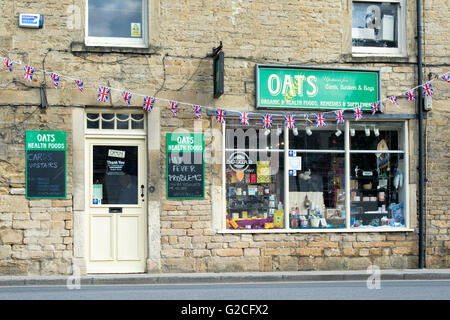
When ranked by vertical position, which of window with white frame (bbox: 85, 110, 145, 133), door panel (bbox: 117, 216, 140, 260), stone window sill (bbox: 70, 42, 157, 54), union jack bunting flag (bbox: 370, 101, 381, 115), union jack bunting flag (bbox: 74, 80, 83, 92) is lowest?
door panel (bbox: 117, 216, 140, 260)

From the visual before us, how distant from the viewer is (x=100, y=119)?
42.0 ft

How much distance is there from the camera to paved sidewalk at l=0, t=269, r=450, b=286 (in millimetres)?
11758

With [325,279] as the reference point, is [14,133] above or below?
above

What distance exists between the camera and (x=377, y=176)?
13.7 meters

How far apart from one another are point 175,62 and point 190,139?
4.75ft

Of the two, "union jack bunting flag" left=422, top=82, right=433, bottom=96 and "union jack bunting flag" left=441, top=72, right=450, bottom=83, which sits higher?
"union jack bunting flag" left=441, top=72, right=450, bottom=83

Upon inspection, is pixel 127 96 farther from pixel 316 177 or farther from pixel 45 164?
pixel 316 177

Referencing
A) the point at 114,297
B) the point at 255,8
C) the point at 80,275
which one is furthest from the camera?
the point at 255,8

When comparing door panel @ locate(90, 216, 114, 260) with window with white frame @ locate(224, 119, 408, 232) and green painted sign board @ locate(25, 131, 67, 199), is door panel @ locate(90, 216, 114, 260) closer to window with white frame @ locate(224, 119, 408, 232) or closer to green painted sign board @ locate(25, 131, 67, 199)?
green painted sign board @ locate(25, 131, 67, 199)

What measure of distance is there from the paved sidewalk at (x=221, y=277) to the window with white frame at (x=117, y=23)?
424cm

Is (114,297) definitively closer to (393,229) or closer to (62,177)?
(62,177)

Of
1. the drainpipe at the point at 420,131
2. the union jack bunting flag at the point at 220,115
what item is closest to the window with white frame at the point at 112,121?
the union jack bunting flag at the point at 220,115

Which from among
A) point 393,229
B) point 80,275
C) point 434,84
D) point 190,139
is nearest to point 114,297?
point 80,275

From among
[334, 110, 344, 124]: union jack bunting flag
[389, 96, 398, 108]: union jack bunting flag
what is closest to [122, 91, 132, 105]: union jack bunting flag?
[334, 110, 344, 124]: union jack bunting flag
